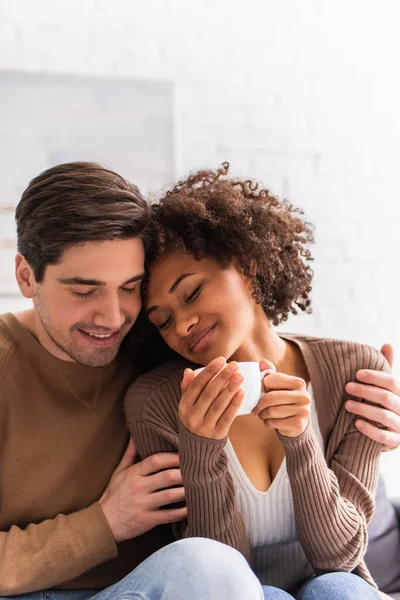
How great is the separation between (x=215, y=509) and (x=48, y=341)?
480 mm

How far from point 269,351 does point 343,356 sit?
0.16 meters

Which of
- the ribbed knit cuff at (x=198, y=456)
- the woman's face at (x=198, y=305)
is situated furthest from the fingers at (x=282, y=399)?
the woman's face at (x=198, y=305)

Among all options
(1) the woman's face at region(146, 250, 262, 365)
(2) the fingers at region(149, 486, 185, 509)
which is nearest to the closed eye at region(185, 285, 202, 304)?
(1) the woman's face at region(146, 250, 262, 365)

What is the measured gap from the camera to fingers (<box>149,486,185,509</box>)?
4.43ft

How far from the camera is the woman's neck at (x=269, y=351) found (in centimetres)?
149

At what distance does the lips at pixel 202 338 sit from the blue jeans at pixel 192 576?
0.39 meters

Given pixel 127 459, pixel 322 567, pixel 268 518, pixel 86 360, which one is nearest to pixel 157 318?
pixel 86 360

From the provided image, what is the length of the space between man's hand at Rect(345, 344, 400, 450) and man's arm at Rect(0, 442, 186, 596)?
378mm

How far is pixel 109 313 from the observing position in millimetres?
1356

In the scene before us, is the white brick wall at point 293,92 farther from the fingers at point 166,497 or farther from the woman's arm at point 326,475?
the fingers at point 166,497

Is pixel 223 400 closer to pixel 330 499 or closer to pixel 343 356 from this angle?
pixel 330 499

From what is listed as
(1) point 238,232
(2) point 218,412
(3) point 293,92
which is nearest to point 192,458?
(2) point 218,412

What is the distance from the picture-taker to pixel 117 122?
2346 mm

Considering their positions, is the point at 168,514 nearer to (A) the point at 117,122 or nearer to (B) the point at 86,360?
(B) the point at 86,360
